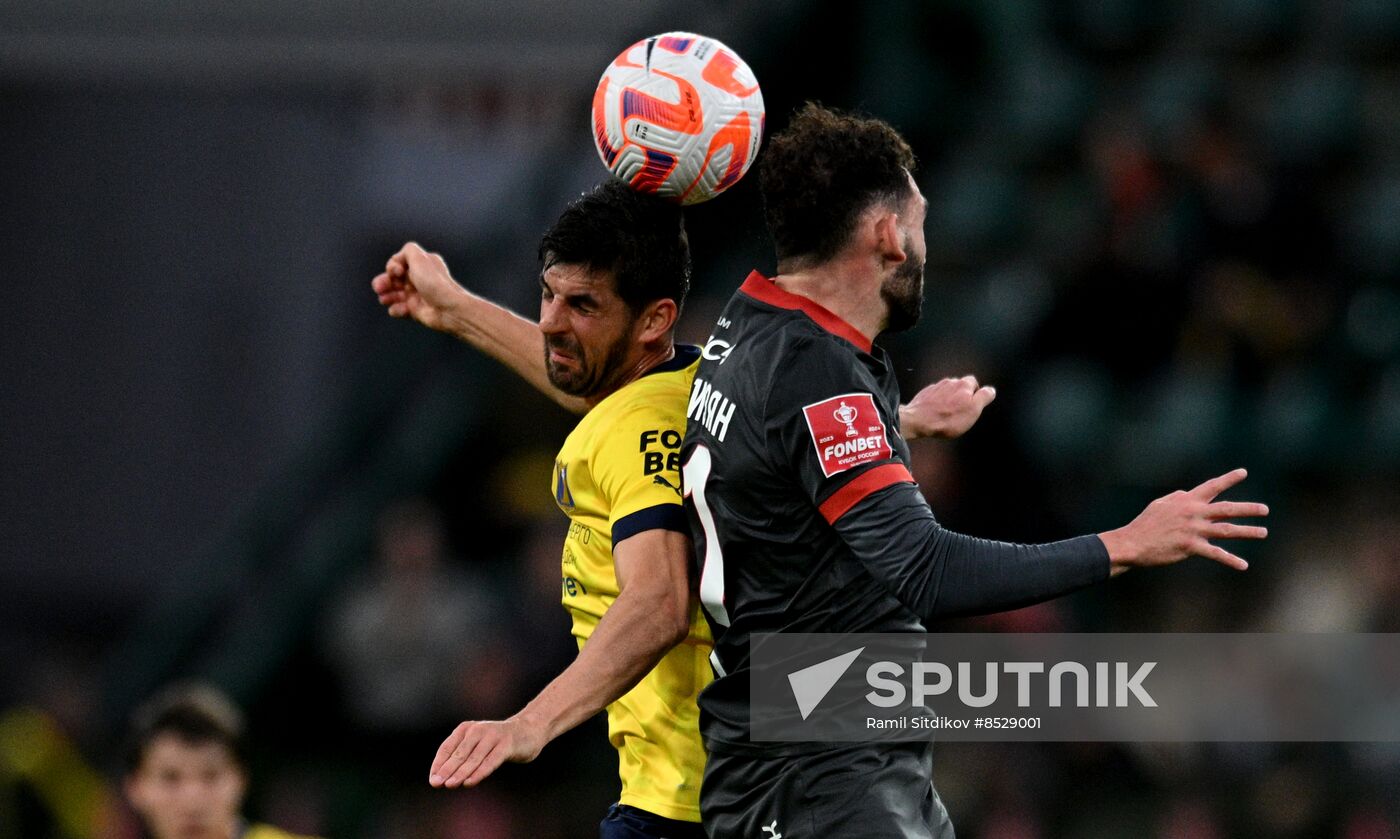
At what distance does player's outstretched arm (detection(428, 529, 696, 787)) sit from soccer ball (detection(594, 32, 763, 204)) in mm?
864

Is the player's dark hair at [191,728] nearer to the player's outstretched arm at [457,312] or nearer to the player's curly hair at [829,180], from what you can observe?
the player's outstretched arm at [457,312]

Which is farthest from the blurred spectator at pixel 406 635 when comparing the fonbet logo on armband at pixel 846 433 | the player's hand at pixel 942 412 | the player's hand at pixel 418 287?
the fonbet logo on armband at pixel 846 433

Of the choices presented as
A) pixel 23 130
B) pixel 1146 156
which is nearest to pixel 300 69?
pixel 23 130

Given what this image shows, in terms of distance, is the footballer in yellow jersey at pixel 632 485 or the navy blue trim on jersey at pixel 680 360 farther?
the navy blue trim on jersey at pixel 680 360

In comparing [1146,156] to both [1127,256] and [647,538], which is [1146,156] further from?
[647,538]

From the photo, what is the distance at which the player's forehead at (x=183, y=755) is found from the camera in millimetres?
6094

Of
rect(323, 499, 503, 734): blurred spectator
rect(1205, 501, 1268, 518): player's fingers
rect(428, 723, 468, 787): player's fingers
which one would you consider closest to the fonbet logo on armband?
rect(1205, 501, 1268, 518): player's fingers

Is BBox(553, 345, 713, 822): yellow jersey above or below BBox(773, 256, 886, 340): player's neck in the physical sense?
below

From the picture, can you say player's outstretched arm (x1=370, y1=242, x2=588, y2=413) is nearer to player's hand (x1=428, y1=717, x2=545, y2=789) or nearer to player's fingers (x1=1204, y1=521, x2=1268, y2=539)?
player's hand (x1=428, y1=717, x2=545, y2=789)

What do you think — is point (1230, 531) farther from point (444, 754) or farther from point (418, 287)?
point (418, 287)

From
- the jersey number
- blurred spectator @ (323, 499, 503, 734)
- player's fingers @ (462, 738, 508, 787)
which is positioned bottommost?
blurred spectator @ (323, 499, 503, 734)

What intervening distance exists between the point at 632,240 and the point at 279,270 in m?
10.9

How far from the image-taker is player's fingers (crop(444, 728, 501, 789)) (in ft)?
12.4

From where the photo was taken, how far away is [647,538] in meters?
4.21
